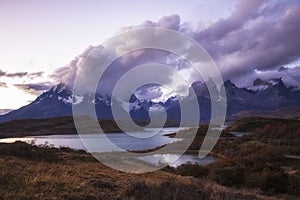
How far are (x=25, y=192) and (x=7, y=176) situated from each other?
3483mm

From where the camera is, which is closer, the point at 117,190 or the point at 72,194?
the point at 72,194

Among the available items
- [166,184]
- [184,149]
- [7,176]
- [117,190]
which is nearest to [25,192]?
[7,176]

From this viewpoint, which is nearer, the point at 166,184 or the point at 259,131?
the point at 166,184

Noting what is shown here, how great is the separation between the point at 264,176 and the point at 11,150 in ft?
81.7

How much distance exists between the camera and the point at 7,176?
694 inches

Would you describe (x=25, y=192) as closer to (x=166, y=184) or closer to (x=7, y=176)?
(x=7, y=176)

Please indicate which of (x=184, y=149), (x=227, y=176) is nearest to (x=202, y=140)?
(x=184, y=149)

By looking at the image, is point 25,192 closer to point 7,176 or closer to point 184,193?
point 7,176

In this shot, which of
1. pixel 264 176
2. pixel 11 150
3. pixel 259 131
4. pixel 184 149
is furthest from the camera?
pixel 259 131

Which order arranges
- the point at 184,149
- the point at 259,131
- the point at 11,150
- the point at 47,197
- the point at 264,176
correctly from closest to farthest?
the point at 47,197
the point at 264,176
the point at 11,150
the point at 184,149
the point at 259,131

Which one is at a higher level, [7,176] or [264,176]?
[7,176]

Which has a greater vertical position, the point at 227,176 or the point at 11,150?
the point at 11,150

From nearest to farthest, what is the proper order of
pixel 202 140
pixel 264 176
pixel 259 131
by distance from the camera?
pixel 264 176, pixel 202 140, pixel 259 131

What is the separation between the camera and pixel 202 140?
388ft
